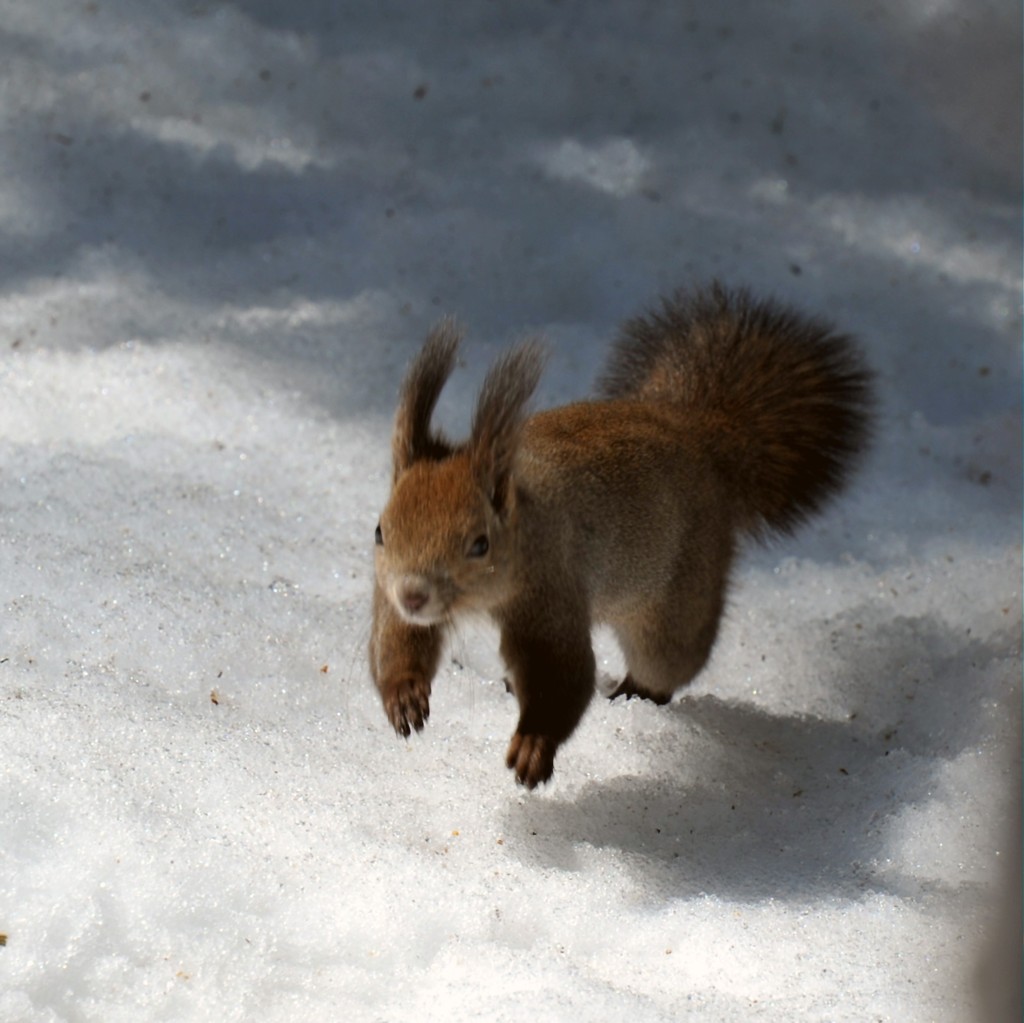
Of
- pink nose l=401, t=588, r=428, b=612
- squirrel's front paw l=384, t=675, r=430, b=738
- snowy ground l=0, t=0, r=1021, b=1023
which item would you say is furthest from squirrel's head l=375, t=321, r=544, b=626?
snowy ground l=0, t=0, r=1021, b=1023

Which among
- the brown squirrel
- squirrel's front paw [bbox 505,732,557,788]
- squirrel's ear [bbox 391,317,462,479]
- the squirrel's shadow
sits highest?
squirrel's ear [bbox 391,317,462,479]

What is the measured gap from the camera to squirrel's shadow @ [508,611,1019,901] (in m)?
2.31

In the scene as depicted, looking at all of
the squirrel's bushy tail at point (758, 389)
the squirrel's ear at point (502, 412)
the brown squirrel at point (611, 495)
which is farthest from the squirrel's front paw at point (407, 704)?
the squirrel's bushy tail at point (758, 389)

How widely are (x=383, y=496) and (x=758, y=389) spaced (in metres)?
0.89

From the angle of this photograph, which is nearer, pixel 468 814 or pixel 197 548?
pixel 468 814

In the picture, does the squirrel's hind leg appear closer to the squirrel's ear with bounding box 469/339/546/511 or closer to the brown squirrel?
the brown squirrel

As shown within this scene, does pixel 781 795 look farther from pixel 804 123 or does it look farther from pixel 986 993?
pixel 804 123

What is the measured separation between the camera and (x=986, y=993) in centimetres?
93

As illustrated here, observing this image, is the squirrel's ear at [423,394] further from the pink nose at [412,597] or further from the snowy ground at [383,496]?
the snowy ground at [383,496]

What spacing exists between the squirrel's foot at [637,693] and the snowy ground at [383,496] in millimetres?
33

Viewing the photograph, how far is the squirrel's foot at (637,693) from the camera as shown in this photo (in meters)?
2.92

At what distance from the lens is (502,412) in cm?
227

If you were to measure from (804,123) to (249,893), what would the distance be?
3.08 metres

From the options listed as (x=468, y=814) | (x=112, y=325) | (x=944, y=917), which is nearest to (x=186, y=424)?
(x=112, y=325)
